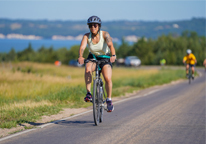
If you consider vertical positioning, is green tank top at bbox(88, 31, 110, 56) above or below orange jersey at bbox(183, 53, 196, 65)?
above

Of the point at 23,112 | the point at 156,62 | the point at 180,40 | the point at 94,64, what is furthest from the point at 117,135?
the point at 180,40

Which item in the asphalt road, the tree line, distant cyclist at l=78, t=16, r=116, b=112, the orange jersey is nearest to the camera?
the asphalt road

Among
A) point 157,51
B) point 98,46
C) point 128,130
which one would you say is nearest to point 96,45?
point 98,46

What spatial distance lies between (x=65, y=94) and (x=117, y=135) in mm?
6467

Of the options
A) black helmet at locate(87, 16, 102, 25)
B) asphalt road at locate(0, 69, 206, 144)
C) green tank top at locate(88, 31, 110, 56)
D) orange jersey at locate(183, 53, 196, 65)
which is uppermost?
black helmet at locate(87, 16, 102, 25)

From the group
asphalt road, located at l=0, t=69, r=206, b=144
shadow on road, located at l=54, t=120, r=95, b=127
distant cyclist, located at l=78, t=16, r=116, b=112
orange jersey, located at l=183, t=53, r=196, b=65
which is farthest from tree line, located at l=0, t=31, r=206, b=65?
distant cyclist, located at l=78, t=16, r=116, b=112

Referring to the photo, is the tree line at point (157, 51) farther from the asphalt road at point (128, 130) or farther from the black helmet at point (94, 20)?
the black helmet at point (94, 20)

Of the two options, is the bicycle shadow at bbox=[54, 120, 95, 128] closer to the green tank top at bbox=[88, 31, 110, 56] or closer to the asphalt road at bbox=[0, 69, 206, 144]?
the asphalt road at bbox=[0, 69, 206, 144]

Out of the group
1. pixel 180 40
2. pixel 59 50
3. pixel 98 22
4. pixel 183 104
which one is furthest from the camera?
pixel 59 50

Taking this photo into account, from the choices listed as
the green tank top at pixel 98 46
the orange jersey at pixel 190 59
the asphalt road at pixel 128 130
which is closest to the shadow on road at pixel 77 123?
the asphalt road at pixel 128 130

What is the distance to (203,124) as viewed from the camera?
339 inches

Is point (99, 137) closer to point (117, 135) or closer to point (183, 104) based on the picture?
point (117, 135)

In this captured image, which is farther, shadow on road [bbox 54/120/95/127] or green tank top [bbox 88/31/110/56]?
shadow on road [bbox 54/120/95/127]

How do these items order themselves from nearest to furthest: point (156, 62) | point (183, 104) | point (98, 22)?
point (98, 22) → point (183, 104) → point (156, 62)
